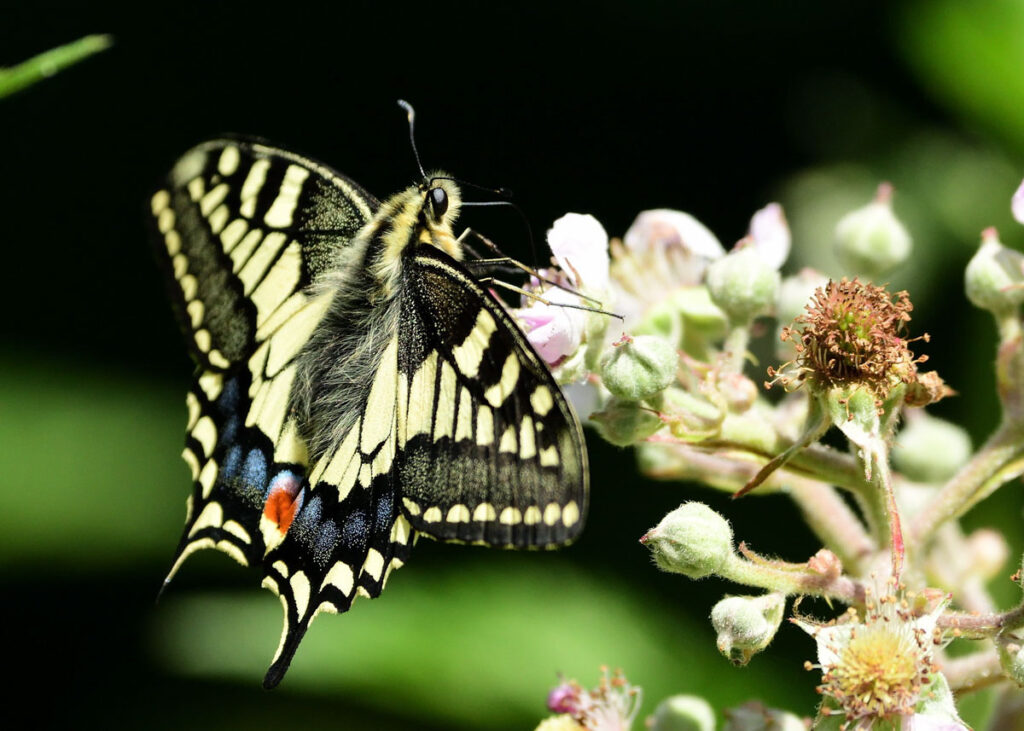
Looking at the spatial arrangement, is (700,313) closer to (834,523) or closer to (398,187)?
(834,523)

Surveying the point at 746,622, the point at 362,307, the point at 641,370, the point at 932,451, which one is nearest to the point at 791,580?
the point at 746,622

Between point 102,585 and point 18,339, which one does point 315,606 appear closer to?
point 102,585

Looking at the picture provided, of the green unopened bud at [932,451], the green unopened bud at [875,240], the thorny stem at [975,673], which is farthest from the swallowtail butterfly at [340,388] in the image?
the green unopened bud at [932,451]

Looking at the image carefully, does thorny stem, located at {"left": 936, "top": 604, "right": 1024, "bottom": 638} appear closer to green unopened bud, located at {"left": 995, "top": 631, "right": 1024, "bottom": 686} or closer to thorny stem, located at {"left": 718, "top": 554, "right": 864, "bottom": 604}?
green unopened bud, located at {"left": 995, "top": 631, "right": 1024, "bottom": 686}

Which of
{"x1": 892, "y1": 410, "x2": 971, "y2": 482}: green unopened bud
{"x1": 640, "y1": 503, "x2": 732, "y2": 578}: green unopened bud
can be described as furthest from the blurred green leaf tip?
{"x1": 892, "y1": 410, "x2": 971, "y2": 482}: green unopened bud

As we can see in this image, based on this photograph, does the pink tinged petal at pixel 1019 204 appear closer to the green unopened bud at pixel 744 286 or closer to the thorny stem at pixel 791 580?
the green unopened bud at pixel 744 286

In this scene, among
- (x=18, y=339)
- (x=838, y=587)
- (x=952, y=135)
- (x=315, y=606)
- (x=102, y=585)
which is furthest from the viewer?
(x=18, y=339)

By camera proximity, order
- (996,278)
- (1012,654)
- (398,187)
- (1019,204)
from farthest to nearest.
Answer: (398,187) → (996,278) → (1019,204) → (1012,654)

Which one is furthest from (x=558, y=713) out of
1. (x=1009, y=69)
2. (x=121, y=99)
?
(x=121, y=99)
